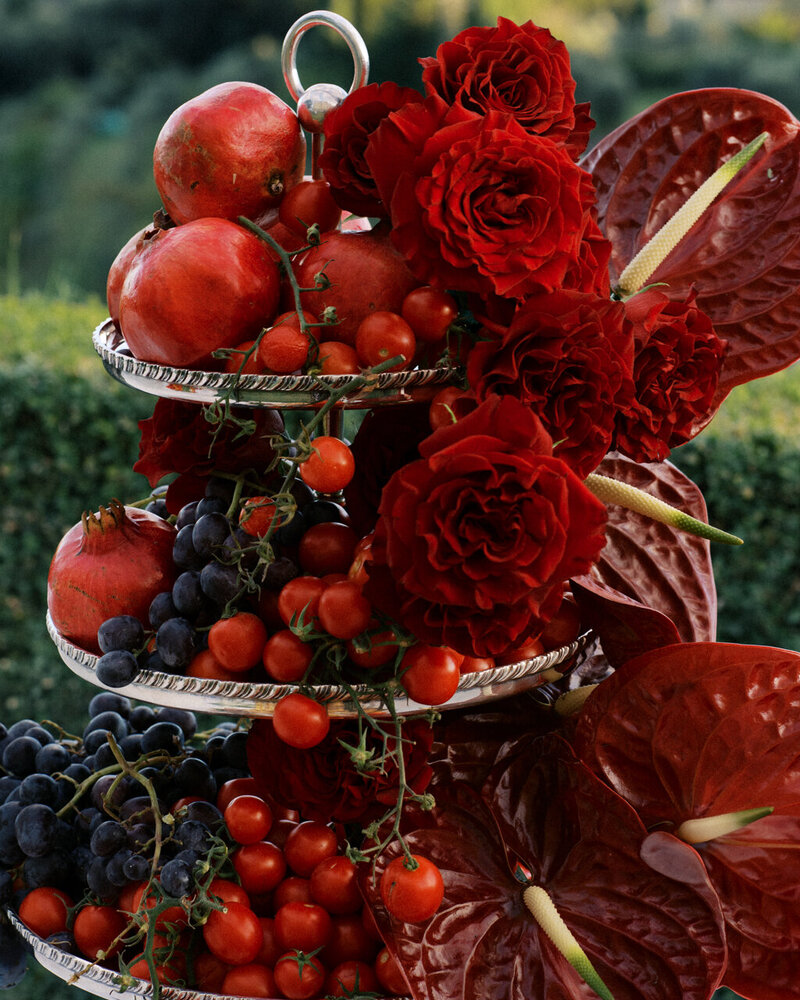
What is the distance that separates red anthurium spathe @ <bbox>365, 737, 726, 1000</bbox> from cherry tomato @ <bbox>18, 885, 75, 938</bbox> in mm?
299

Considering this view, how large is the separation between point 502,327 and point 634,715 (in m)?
0.35

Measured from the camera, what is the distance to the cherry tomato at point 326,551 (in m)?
0.83

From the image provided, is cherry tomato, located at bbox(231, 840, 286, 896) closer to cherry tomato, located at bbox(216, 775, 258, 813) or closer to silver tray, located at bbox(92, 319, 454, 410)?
cherry tomato, located at bbox(216, 775, 258, 813)

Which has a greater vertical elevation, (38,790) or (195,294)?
(195,294)

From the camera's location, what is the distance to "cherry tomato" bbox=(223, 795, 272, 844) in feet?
2.80

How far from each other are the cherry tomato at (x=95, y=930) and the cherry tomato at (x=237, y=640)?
0.27 metres

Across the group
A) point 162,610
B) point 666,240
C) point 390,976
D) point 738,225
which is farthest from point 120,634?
point 738,225

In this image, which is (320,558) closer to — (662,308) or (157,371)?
(157,371)

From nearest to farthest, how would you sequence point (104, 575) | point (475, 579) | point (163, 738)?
point (475, 579)
point (104, 575)
point (163, 738)

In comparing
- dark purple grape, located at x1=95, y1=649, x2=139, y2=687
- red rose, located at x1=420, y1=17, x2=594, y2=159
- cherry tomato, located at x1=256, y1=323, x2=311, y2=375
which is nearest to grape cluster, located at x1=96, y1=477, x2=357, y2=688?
dark purple grape, located at x1=95, y1=649, x2=139, y2=687

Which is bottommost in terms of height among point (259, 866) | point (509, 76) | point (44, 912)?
point (44, 912)

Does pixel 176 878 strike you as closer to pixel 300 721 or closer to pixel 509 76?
pixel 300 721

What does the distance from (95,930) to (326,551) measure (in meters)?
0.38

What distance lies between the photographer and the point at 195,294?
0.74 meters
